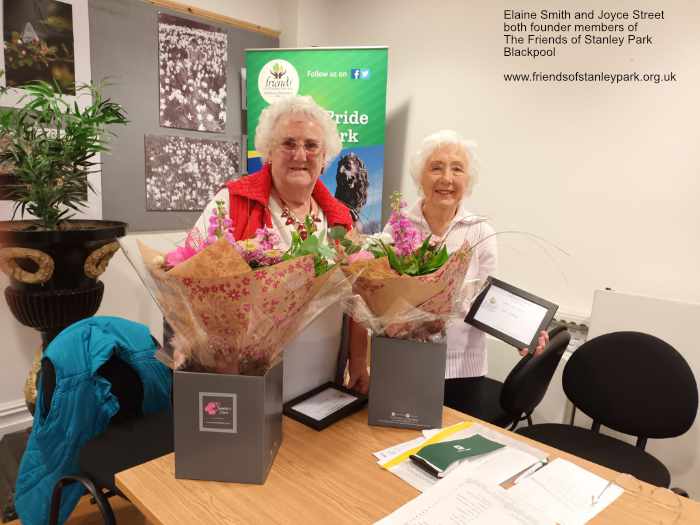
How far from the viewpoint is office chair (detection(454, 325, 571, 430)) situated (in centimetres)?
198

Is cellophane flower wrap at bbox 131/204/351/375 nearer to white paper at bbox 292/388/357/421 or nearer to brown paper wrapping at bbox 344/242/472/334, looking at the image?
brown paper wrapping at bbox 344/242/472/334

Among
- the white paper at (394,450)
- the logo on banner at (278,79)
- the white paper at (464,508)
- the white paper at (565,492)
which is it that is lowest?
the white paper at (565,492)

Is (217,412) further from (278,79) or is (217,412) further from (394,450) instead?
(278,79)

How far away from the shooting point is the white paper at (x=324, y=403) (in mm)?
1233

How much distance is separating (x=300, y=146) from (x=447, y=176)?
67 cm

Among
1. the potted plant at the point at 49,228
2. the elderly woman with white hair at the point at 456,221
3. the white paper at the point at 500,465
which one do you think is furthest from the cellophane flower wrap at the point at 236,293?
the potted plant at the point at 49,228

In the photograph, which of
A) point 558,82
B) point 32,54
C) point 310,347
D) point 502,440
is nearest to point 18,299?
point 32,54

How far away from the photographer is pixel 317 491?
97 cm

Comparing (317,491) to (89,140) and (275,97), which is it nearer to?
(89,140)

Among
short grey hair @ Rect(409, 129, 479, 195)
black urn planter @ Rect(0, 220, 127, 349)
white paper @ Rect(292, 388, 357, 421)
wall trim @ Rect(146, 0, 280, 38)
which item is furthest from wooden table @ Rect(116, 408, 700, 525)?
wall trim @ Rect(146, 0, 280, 38)

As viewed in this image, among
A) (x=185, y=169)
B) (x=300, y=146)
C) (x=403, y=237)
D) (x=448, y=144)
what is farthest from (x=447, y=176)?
(x=185, y=169)

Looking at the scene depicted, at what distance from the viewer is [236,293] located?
867 mm

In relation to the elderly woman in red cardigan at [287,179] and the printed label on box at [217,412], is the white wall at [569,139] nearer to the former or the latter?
the elderly woman in red cardigan at [287,179]

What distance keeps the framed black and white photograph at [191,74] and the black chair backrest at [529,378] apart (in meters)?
2.63
